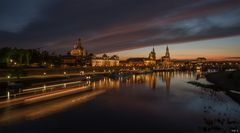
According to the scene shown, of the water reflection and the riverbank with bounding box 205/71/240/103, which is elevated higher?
the water reflection

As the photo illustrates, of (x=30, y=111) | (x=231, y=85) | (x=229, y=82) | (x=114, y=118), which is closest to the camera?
(x=114, y=118)

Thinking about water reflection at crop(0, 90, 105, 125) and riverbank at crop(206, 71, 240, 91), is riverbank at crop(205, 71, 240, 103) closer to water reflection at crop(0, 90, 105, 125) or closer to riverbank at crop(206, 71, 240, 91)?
riverbank at crop(206, 71, 240, 91)

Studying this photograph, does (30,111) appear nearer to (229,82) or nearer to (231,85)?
(231,85)

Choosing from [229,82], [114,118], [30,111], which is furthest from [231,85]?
[30,111]

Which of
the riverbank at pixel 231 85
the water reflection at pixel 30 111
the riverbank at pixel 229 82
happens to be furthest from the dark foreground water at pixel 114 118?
the riverbank at pixel 229 82

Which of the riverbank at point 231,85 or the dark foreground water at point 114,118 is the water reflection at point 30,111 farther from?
the riverbank at point 231,85

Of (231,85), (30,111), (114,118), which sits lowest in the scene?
(231,85)

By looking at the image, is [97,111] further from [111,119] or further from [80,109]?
[111,119]

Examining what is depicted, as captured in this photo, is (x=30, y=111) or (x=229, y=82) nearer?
(x=30, y=111)

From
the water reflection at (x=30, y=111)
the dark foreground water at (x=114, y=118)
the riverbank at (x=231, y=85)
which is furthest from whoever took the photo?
the riverbank at (x=231, y=85)

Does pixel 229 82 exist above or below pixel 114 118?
below

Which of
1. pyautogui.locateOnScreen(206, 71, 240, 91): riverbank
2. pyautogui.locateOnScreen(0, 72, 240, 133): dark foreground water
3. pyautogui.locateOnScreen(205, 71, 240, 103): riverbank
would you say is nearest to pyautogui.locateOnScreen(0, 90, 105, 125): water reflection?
pyautogui.locateOnScreen(0, 72, 240, 133): dark foreground water

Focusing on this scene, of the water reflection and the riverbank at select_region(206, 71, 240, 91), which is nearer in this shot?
the water reflection

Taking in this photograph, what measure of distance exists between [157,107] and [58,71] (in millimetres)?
73477
